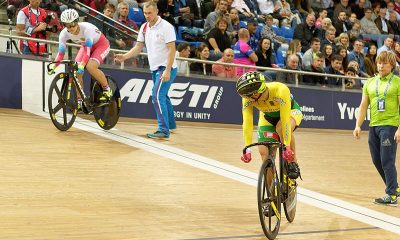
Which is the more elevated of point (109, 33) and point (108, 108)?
point (109, 33)

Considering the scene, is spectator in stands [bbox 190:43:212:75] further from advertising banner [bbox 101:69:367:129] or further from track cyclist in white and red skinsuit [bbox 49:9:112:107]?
track cyclist in white and red skinsuit [bbox 49:9:112:107]

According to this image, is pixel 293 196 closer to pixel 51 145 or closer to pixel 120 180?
pixel 120 180

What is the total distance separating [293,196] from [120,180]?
184cm

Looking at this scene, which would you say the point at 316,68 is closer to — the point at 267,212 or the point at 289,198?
the point at 289,198

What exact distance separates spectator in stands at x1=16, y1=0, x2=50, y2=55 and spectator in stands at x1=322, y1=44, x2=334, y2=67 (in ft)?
19.4

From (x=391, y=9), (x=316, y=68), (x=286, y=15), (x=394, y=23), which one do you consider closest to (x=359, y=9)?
(x=394, y=23)

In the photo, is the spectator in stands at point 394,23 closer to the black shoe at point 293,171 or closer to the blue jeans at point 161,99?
the blue jeans at point 161,99

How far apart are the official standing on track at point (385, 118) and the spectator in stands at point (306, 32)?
316 inches

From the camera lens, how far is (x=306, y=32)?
15.9m

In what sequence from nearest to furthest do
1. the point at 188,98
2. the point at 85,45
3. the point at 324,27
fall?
1. the point at 85,45
2. the point at 188,98
3. the point at 324,27

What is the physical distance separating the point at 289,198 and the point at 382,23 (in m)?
13.6

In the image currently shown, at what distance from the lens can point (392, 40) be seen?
17312mm

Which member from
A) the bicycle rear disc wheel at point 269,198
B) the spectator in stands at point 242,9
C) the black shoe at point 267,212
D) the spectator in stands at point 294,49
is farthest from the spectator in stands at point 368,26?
the black shoe at point 267,212

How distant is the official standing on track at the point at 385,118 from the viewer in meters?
7.53
